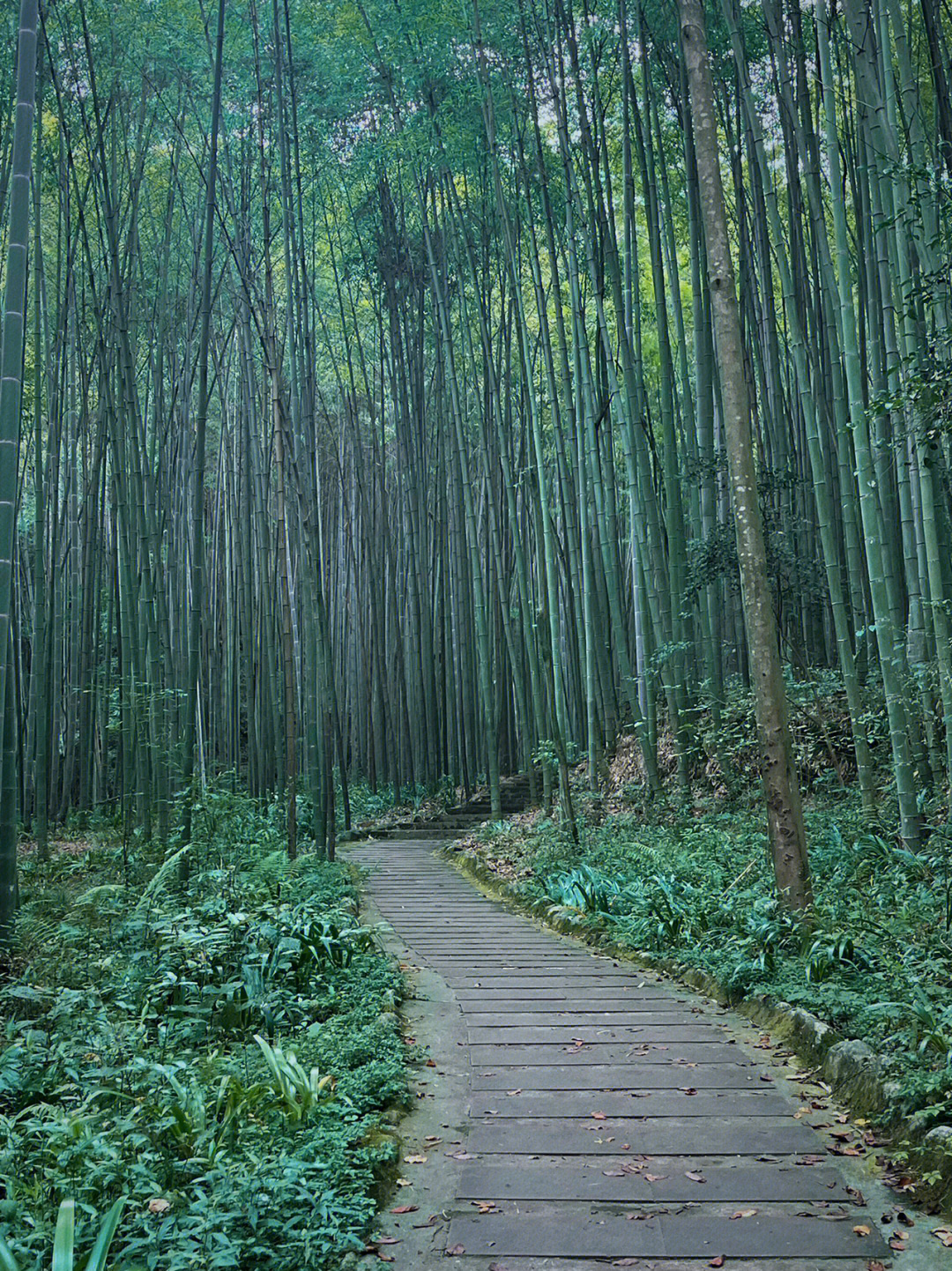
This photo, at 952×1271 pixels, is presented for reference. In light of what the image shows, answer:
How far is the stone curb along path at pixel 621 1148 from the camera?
1914 mm

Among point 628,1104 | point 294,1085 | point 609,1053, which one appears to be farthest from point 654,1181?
point 609,1053

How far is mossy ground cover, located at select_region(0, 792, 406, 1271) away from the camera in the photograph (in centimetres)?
188

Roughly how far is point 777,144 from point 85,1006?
28.4 feet

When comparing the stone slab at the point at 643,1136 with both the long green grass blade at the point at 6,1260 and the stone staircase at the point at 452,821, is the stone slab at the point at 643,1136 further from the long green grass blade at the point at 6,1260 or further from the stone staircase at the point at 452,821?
the stone staircase at the point at 452,821

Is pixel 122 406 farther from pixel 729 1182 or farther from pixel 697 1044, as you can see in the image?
pixel 729 1182

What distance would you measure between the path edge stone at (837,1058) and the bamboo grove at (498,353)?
138cm

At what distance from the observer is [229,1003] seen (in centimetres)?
324

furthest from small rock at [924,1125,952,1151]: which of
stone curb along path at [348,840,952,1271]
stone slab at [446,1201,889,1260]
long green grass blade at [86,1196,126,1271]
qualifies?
long green grass blade at [86,1196,126,1271]

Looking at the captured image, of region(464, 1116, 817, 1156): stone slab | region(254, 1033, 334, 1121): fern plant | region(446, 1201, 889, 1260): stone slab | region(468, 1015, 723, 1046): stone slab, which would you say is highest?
region(254, 1033, 334, 1121): fern plant

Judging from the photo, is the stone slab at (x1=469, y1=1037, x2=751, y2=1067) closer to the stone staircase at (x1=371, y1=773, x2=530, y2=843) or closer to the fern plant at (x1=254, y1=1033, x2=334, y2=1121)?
the fern plant at (x1=254, y1=1033, x2=334, y2=1121)

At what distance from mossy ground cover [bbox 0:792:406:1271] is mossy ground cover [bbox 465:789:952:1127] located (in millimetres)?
1175

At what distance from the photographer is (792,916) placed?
12.2ft

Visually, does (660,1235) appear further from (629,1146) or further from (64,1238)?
(64,1238)

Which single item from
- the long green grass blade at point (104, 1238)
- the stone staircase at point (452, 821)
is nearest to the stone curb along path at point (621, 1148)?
the long green grass blade at point (104, 1238)
